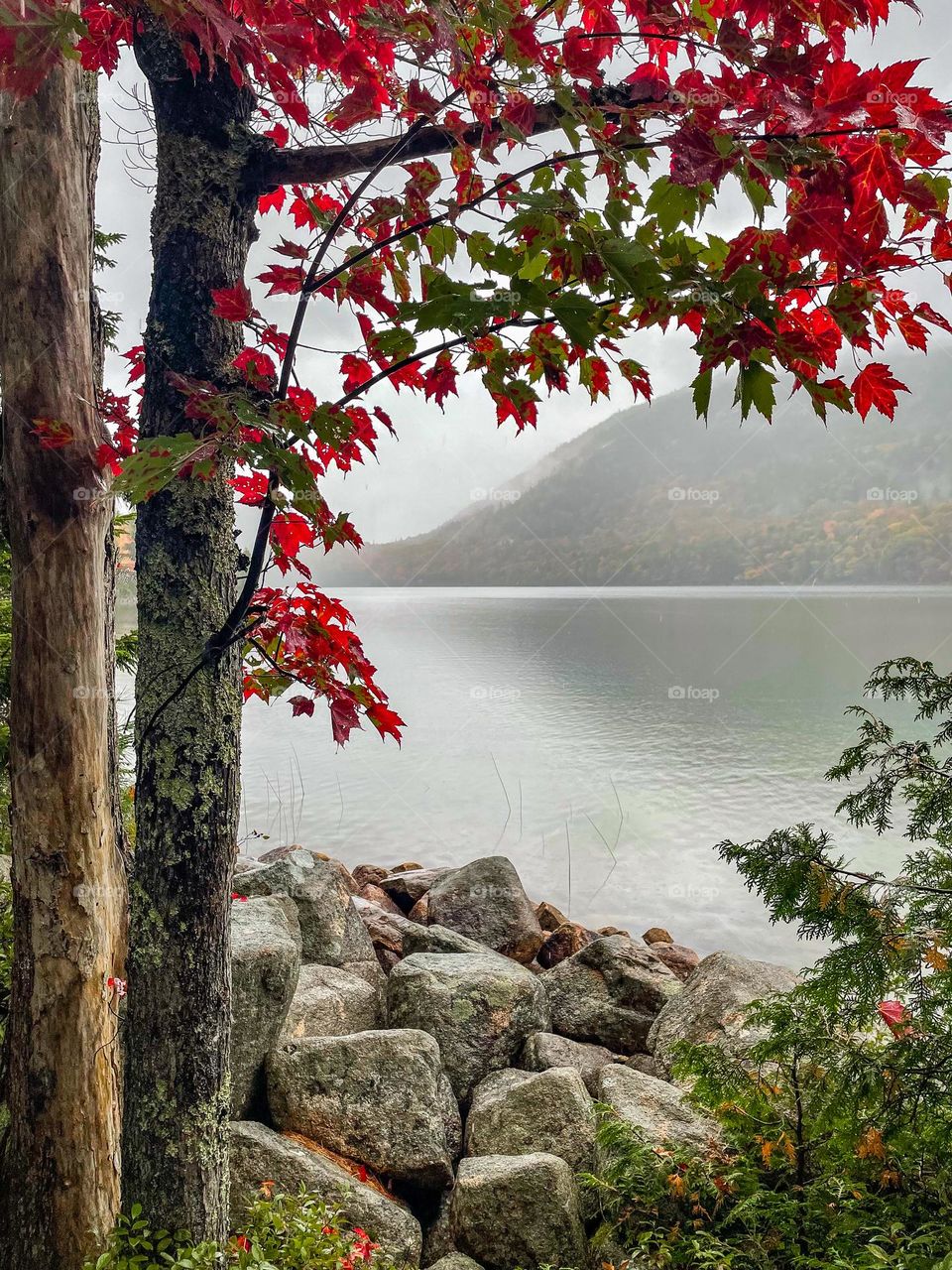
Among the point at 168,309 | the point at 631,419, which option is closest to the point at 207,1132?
the point at 168,309

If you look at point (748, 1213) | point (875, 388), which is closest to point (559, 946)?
point (748, 1213)

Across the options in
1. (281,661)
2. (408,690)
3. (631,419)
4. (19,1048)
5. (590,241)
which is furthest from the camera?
(631,419)

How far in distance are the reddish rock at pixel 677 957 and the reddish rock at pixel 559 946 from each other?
0.79 metres

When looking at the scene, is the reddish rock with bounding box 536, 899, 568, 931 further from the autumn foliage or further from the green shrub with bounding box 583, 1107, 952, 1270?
the autumn foliage

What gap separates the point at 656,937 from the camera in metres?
8.94

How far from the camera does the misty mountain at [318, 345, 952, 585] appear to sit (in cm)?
11194

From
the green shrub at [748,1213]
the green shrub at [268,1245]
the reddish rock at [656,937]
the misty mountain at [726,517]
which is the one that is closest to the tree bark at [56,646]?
the green shrub at [268,1245]

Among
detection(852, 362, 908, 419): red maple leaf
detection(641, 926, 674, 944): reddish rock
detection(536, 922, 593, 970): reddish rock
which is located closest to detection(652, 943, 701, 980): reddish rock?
detection(641, 926, 674, 944): reddish rock

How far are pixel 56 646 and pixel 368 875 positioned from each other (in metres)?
7.11

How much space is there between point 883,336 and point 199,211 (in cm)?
191

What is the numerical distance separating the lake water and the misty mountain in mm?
82067

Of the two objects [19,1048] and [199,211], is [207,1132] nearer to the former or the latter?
[19,1048]

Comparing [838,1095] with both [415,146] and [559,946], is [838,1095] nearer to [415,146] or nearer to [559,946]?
[415,146]

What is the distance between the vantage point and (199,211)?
2.34 meters
